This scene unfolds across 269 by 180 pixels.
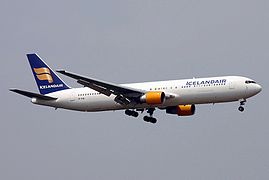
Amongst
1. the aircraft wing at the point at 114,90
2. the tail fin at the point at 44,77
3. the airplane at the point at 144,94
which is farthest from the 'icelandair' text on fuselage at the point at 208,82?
the tail fin at the point at 44,77

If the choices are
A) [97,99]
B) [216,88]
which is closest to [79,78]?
[97,99]

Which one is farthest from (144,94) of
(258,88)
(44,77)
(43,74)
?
(43,74)

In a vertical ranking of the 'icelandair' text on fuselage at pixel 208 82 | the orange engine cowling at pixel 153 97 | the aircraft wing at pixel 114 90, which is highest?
the 'icelandair' text on fuselage at pixel 208 82

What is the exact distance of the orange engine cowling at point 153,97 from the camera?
90688 millimetres

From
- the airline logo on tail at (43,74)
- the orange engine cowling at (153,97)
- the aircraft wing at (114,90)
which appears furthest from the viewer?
Answer: the airline logo on tail at (43,74)

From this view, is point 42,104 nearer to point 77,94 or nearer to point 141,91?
point 77,94

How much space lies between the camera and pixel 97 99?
9538 centimetres

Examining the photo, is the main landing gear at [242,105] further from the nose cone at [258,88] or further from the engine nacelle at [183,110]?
the engine nacelle at [183,110]

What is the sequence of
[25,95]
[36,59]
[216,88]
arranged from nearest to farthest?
[216,88] → [25,95] → [36,59]

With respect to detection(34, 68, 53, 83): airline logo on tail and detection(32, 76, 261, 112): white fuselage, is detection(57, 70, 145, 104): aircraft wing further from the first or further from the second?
detection(34, 68, 53, 83): airline logo on tail

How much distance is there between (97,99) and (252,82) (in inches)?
626

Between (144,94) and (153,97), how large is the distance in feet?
5.57

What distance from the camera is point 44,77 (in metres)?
101

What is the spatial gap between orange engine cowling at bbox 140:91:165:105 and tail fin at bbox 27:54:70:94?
1093 cm
